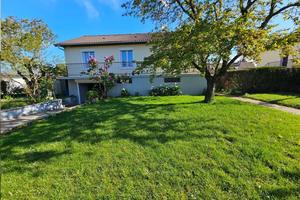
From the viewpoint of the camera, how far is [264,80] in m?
15.0

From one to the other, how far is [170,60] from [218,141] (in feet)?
14.2

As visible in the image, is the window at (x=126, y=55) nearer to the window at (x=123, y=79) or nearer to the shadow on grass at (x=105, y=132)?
the window at (x=123, y=79)

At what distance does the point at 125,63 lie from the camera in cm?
1791

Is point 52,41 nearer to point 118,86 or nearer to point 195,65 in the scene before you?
point 118,86

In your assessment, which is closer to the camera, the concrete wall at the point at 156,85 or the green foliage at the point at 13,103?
the green foliage at the point at 13,103

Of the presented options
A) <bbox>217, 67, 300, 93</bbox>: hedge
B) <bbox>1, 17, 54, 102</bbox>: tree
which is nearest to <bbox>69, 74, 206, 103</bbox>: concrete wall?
<bbox>217, 67, 300, 93</bbox>: hedge

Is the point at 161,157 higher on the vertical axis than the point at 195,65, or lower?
lower

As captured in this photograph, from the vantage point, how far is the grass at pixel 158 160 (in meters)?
3.35

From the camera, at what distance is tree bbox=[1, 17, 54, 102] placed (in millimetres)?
10250

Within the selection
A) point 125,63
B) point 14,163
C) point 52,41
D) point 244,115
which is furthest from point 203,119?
point 52,41

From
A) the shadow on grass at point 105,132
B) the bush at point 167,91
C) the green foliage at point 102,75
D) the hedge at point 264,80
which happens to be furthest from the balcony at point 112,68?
the shadow on grass at point 105,132

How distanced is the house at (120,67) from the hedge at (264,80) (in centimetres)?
250

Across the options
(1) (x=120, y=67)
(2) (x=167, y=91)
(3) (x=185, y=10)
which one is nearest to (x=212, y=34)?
(3) (x=185, y=10)

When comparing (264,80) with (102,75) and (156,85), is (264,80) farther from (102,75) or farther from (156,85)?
(102,75)
